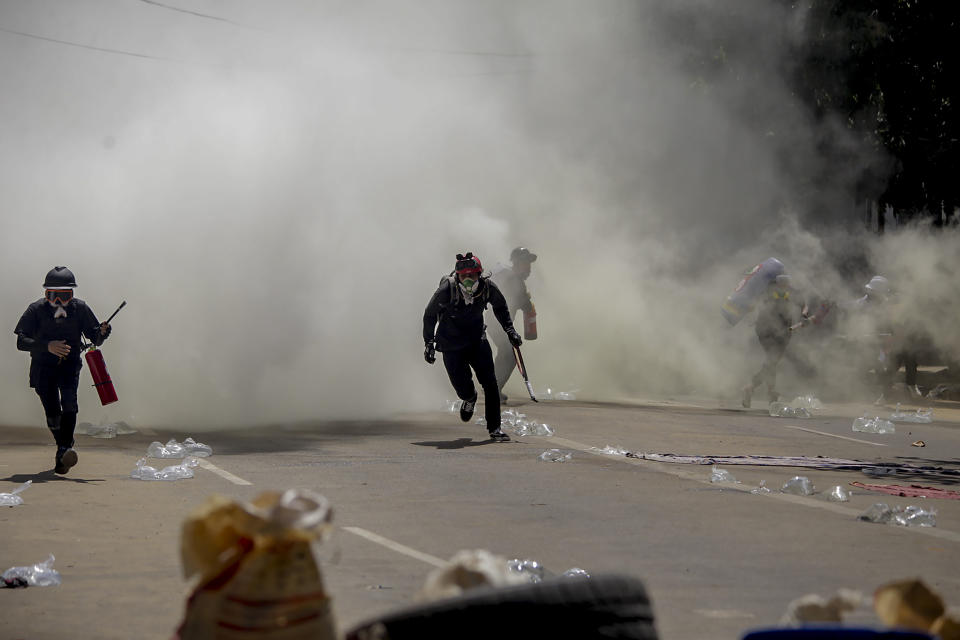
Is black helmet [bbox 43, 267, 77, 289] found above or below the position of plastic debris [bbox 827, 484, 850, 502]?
above

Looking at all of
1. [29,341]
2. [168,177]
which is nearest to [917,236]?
[168,177]

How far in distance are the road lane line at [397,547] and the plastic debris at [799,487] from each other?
370 cm

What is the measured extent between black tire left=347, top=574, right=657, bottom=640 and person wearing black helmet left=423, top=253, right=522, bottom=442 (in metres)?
10.6

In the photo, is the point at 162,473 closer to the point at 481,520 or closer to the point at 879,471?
the point at 481,520

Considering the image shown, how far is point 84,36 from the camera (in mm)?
26406

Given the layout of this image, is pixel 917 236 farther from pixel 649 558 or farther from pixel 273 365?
pixel 649 558

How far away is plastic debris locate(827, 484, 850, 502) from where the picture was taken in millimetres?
10078

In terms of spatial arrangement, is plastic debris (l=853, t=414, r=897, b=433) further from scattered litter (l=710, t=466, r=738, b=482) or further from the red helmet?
scattered litter (l=710, t=466, r=738, b=482)

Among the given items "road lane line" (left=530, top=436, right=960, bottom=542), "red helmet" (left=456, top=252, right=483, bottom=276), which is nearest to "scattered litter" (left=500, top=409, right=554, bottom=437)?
"road lane line" (left=530, top=436, right=960, bottom=542)

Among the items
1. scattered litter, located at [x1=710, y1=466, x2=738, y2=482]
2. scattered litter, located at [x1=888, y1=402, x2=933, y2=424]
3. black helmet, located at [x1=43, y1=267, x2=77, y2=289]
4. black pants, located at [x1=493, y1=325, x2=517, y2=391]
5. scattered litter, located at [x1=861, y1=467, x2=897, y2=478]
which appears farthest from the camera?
scattered litter, located at [x1=888, y1=402, x2=933, y2=424]

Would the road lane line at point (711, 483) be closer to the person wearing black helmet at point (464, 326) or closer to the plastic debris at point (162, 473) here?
the person wearing black helmet at point (464, 326)

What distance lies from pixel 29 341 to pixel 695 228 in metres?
19.3

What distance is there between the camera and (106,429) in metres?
14.6

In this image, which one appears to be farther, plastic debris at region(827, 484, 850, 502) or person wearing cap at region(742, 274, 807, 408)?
person wearing cap at region(742, 274, 807, 408)
